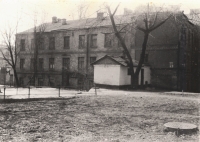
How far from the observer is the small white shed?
24188mm

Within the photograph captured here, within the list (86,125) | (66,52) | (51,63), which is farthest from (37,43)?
(86,125)

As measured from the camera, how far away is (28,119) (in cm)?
916

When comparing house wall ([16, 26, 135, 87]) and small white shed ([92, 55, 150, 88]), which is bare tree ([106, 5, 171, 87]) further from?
house wall ([16, 26, 135, 87])

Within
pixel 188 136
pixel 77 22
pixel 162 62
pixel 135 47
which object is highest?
pixel 77 22

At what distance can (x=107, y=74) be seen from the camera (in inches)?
987

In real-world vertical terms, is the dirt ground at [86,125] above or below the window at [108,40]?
below

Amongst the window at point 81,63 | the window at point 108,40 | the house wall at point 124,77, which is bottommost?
the house wall at point 124,77

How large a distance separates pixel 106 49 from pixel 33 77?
12050 millimetres

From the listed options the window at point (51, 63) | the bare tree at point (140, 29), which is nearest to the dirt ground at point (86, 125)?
the bare tree at point (140, 29)

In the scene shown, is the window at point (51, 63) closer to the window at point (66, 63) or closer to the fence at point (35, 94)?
the window at point (66, 63)

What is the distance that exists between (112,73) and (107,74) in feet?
2.19

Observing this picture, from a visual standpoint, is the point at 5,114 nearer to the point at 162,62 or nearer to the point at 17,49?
the point at 162,62

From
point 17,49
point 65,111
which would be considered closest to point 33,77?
point 17,49

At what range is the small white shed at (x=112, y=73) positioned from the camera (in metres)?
24.2
